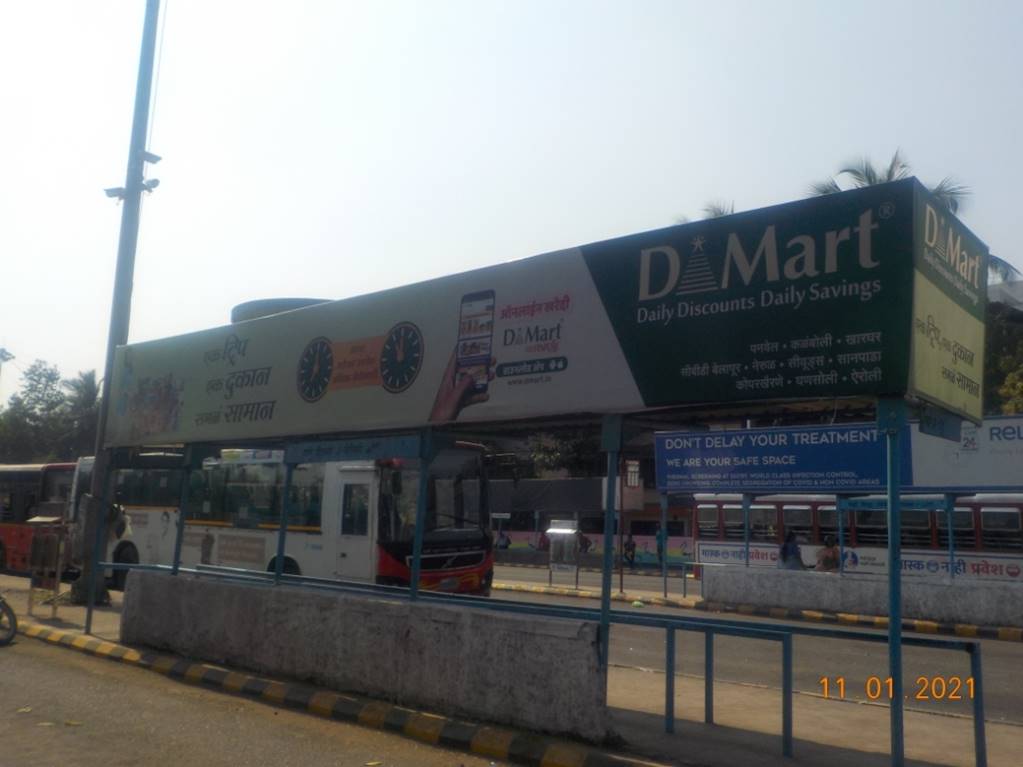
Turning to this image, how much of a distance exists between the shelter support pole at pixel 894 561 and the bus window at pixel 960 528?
67.3ft

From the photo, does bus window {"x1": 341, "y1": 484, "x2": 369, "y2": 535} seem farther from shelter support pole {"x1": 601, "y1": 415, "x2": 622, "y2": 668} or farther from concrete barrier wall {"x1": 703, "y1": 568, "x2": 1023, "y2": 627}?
shelter support pole {"x1": 601, "y1": 415, "x2": 622, "y2": 668}

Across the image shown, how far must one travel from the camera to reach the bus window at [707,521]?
29.8 metres

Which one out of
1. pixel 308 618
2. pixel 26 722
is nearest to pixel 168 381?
pixel 308 618

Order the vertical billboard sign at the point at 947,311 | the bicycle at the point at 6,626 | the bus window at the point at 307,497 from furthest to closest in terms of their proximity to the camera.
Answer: the bus window at the point at 307,497 < the bicycle at the point at 6,626 < the vertical billboard sign at the point at 947,311

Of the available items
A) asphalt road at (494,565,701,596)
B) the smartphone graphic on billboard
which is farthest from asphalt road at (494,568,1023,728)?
asphalt road at (494,565,701,596)

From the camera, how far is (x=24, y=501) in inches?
979

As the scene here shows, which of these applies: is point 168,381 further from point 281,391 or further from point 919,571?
A: point 919,571

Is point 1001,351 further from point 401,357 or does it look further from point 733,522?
point 401,357

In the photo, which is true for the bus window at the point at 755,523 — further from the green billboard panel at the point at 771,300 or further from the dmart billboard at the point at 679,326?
the green billboard panel at the point at 771,300

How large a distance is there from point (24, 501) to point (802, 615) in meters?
19.1

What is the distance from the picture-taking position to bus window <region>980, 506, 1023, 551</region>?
2400 centimetres

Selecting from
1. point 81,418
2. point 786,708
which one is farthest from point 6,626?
point 81,418

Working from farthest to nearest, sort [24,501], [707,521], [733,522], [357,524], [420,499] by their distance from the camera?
[707,521]
[733,522]
[24,501]
[357,524]
[420,499]
